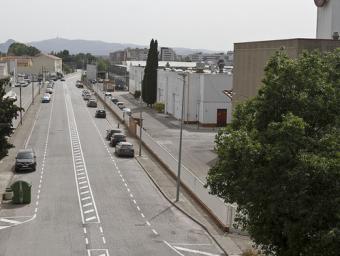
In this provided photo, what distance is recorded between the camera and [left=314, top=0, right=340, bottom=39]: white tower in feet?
163

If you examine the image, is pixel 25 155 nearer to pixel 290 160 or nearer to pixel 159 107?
pixel 290 160

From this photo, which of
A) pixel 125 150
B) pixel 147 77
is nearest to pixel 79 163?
pixel 125 150

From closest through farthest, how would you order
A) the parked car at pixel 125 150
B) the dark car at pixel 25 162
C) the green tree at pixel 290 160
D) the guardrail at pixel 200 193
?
the green tree at pixel 290 160 < the guardrail at pixel 200 193 < the dark car at pixel 25 162 < the parked car at pixel 125 150

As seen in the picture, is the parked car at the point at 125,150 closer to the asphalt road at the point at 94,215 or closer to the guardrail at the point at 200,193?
the asphalt road at the point at 94,215

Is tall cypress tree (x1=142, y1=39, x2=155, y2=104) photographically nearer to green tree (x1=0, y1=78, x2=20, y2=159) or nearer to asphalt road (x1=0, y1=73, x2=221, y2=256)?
asphalt road (x1=0, y1=73, x2=221, y2=256)

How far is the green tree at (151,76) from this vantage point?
315ft

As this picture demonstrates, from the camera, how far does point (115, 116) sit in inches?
3354

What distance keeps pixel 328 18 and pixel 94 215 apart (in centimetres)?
2773

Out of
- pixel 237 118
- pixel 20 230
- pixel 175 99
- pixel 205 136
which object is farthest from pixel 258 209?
pixel 175 99

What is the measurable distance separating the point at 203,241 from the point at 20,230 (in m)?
8.45

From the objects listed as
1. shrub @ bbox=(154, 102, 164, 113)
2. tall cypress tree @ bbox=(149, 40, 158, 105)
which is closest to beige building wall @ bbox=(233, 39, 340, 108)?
shrub @ bbox=(154, 102, 164, 113)

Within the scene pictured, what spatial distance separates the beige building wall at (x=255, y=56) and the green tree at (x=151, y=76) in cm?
4178

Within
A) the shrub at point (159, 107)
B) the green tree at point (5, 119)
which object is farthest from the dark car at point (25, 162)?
the shrub at point (159, 107)

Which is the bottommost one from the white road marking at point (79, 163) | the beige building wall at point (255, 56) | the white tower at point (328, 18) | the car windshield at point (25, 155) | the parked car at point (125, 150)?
the white road marking at point (79, 163)
